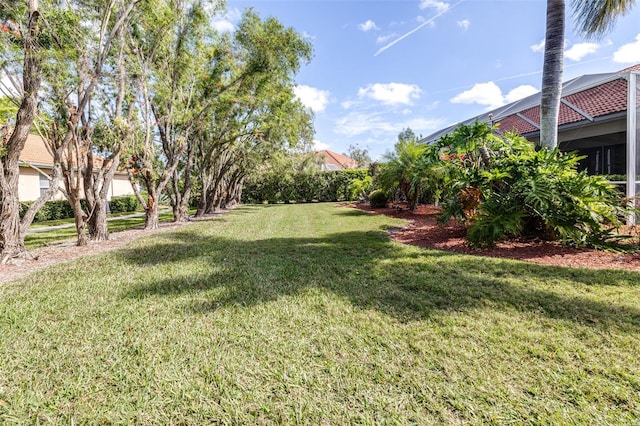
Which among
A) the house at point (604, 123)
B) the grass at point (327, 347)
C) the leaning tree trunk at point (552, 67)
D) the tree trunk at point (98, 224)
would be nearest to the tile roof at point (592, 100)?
the house at point (604, 123)

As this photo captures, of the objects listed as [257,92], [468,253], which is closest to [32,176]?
[257,92]

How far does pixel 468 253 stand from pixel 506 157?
2.83 meters

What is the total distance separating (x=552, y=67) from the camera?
6430mm

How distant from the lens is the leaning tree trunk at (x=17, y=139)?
5.23 m

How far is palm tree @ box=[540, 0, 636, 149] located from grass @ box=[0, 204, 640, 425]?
4021 millimetres

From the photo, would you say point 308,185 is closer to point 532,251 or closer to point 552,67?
point 552,67

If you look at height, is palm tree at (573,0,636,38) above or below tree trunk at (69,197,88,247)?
above

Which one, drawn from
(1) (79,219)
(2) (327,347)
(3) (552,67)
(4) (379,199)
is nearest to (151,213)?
(1) (79,219)

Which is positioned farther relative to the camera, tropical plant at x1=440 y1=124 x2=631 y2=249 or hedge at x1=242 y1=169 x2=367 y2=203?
hedge at x1=242 y1=169 x2=367 y2=203

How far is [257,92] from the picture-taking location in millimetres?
11922

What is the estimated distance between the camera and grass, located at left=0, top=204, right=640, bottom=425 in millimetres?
1841

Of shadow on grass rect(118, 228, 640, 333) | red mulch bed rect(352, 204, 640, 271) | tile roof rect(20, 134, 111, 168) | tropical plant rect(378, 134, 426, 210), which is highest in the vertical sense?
tile roof rect(20, 134, 111, 168)

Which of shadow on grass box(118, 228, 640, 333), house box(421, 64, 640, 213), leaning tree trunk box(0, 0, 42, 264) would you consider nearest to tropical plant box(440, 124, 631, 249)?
shadow on grass box(118, 228, 640, 333)

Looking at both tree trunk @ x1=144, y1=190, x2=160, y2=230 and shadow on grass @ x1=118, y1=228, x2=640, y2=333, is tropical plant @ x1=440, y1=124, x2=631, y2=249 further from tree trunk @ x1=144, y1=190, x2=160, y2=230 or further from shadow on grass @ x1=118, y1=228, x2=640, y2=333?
tree trunk @ x1=144, y1=190, x2=160, y2=230
